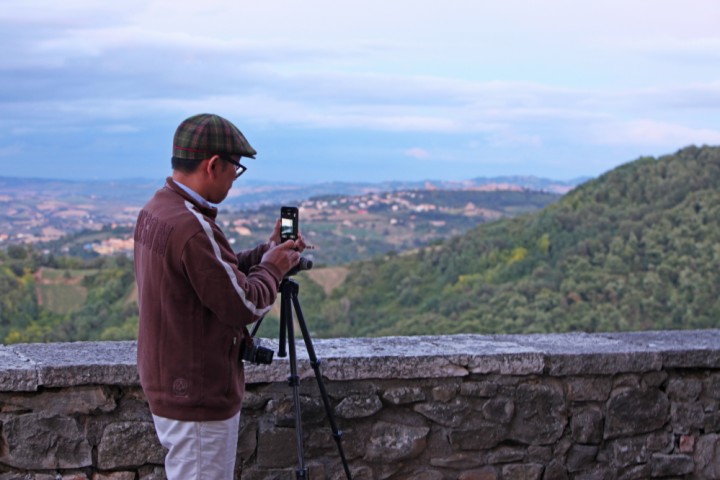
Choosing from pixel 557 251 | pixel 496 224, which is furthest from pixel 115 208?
pixel 557 251

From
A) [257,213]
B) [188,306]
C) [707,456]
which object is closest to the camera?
[188,306]

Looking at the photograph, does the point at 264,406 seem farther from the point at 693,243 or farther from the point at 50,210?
the point at 50,210

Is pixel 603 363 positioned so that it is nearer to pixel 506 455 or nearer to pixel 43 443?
pixel 506 455

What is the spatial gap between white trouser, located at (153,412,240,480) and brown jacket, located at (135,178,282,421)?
0.10 ft

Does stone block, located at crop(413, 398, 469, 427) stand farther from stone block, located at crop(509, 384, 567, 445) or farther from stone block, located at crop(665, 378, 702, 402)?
stone block, located at crop(665, 378, 702, 402)

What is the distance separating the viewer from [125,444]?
3117mm

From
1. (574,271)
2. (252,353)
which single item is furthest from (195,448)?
(574,271)

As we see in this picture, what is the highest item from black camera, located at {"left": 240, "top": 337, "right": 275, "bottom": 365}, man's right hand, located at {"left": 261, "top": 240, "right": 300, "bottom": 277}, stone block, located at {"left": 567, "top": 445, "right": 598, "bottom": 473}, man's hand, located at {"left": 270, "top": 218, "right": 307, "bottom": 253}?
man's hand, located at {"left": 270, "top": 218, "right": 307, "bottom": 253}

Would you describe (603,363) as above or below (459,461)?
above

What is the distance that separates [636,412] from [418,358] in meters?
0.98

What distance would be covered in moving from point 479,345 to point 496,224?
55.9ft

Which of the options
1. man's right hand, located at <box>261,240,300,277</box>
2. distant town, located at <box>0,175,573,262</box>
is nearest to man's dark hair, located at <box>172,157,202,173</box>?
man's right hand, located at <box>261,240,300,277</box>

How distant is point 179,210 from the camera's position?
2.29 m

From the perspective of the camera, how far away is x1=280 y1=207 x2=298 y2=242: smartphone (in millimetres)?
2621
